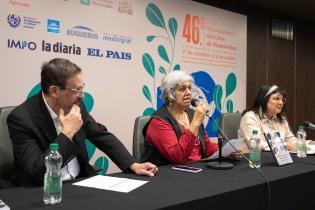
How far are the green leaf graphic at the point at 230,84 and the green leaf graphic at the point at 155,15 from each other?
46.6 inches

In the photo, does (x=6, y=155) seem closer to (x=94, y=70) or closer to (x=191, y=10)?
(x=94, y=70)

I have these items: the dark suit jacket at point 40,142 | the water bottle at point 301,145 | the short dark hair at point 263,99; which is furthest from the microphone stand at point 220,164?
the short dark hair at point 263,99

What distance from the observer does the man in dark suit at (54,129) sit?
1.49 metres

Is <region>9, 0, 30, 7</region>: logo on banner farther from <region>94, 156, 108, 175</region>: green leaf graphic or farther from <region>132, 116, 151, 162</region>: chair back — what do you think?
<region>94, 156, 108, 175</region>: green leaf graphic

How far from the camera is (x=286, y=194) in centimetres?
169

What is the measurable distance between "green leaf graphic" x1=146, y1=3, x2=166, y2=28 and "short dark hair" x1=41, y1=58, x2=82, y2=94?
195cm

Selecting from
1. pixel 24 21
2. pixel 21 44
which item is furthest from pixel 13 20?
pixel 21 44

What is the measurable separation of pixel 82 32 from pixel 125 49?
0.47 meters

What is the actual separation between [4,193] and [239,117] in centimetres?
224

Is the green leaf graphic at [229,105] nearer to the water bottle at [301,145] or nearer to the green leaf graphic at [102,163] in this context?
the green leaf graphic at [102,163]

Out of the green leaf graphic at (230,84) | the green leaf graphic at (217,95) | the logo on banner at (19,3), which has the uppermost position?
the logo on banner at (19,3)

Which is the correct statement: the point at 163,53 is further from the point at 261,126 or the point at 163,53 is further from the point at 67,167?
the point at 67,167

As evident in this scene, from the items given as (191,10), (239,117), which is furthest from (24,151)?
(191,10)

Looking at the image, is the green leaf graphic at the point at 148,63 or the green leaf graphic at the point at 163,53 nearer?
the green leaf graphic at the point at 148,63
